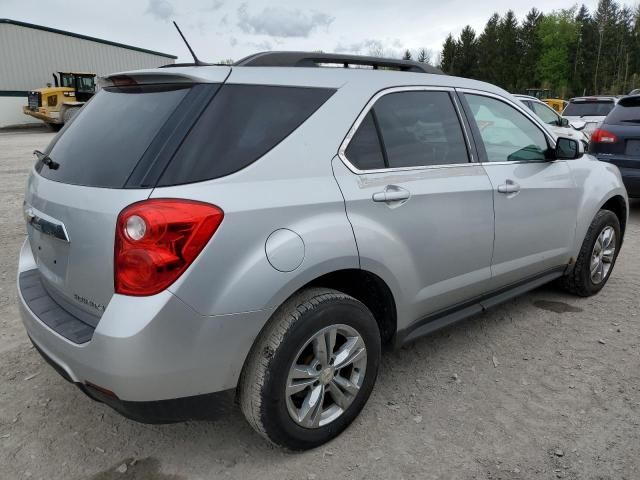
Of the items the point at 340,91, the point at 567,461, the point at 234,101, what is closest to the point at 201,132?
the point at 234,101

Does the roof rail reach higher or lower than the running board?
higher

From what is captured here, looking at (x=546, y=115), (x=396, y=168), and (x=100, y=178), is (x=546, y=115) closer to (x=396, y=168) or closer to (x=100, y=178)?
(x=396, y=168)

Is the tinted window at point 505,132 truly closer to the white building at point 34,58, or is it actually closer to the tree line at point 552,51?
the white building at point 34,58

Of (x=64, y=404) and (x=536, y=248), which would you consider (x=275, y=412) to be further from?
(x=536, y=248)

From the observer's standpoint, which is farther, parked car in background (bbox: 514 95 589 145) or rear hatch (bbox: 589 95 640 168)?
parked car in background (bbox: 514 95 589 145)

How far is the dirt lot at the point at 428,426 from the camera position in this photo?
2.40 m

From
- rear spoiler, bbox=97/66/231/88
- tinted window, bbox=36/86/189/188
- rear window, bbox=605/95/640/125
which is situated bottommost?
rear window, bbox=605/95/640/125

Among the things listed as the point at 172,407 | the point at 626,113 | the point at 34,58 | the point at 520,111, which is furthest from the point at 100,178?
the point at 34,58

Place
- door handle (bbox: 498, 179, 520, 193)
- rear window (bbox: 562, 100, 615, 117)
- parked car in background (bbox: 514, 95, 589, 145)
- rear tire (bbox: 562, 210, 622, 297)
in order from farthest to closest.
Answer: rear window (bbox: 562, 100, 615, 117), parked car in background (bbox: 514, 95, 589, 145), rear tire (bbox: 562, 210, 622, 297), door handle (bbox: 498, 179, 520, 193)

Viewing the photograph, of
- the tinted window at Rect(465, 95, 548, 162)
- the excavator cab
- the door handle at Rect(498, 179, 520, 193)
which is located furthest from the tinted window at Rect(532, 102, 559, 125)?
the excavator cab

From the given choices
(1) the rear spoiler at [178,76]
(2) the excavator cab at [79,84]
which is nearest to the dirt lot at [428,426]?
(1) the rear spoiler at [178,76]

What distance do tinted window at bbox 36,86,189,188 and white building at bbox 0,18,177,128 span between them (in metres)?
29.2

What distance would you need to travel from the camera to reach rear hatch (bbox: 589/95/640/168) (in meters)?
6.96

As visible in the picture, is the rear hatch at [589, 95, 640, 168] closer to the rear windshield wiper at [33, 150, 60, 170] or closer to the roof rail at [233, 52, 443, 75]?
the roof rail at [233, 52, 443, 75]
